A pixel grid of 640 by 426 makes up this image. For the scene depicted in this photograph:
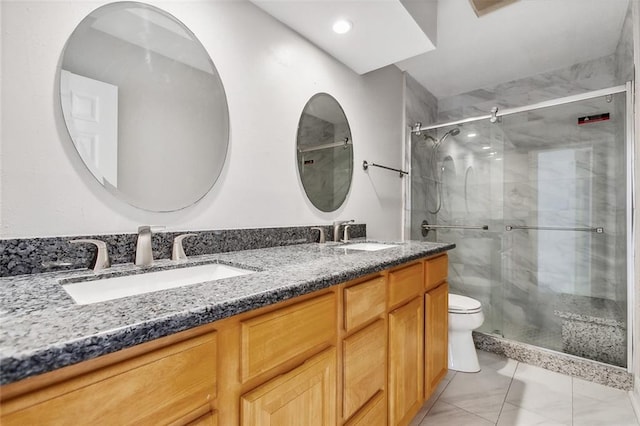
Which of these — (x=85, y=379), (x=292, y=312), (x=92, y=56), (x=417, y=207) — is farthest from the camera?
(x=417, y=207)

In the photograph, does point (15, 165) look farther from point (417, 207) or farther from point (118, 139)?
point (417, 207)

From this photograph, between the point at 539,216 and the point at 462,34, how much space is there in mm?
1636

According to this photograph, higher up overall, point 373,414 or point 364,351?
point 364,351

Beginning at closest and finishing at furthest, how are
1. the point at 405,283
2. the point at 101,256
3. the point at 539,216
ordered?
the point at 101,256 < the point at 405,283 < the point at 539,216

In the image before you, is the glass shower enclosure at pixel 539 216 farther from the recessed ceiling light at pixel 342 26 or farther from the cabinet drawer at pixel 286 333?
the cabinet drawer at pixel 286 333

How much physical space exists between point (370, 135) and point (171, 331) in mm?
2111

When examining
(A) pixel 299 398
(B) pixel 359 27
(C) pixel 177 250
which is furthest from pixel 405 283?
(B) pixel 359 27

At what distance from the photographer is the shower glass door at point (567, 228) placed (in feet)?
6.92

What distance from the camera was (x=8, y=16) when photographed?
2.75 feet

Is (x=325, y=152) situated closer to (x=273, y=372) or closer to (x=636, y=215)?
(x=273, y=372)

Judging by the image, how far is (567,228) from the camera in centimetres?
243

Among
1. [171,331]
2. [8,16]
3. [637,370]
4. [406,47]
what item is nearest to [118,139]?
[8,16]

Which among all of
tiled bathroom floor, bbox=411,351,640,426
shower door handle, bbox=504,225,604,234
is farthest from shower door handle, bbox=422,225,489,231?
tiled bathroom floor, bbox=411,351,640,426

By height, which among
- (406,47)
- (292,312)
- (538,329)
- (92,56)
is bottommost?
(538,329)
